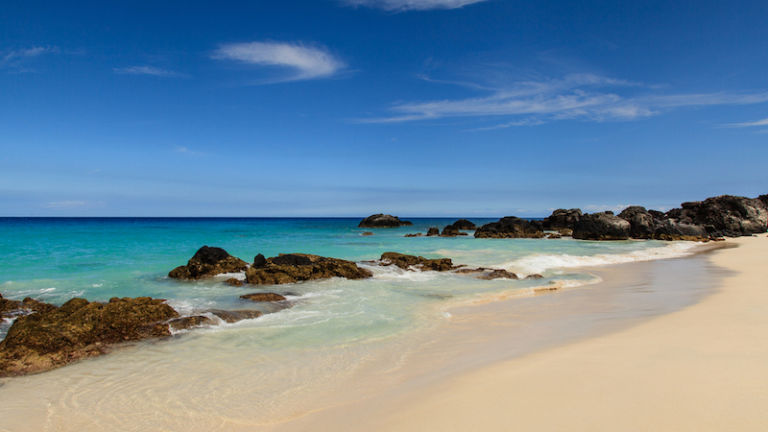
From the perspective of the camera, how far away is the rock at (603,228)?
38.1 meters

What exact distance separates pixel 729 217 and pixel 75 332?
189ft

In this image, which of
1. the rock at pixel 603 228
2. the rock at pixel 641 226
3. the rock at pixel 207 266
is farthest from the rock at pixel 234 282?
the rock at pixel 641 226

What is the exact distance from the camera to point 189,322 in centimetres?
766

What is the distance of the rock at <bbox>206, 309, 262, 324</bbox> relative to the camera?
324 inches

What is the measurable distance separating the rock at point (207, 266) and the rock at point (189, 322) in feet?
22.2

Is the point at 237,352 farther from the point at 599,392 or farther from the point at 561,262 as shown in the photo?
the point at 561,262

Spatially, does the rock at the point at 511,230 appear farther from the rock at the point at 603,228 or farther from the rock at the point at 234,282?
the rock at the point at 234,282

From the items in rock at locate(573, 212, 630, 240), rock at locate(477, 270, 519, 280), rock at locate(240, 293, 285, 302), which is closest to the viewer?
rock at locate(240, 293, 285, 302)

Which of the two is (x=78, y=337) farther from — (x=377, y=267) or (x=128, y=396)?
(x=377, y=267)

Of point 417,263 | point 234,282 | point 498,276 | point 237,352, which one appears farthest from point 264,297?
point 498,276

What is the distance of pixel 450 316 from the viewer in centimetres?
843

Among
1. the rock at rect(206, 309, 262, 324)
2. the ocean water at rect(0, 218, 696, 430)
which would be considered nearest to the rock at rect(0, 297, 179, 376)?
the ocean water at rect(0, 218, 696, 430)

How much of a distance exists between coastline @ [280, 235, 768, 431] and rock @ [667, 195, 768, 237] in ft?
156

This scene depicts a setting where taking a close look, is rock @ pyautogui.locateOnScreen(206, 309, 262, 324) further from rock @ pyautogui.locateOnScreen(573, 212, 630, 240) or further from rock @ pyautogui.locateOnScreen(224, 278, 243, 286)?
rock @ pyautogui.locateOnScreen(573, 212, 630, 240)
